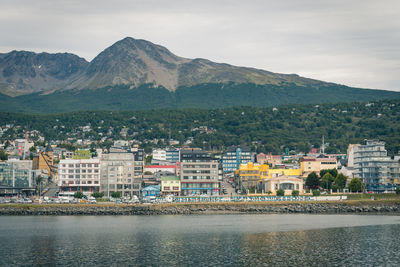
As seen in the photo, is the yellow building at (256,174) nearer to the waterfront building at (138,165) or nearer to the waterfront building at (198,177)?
the waterfront building at (198,177)

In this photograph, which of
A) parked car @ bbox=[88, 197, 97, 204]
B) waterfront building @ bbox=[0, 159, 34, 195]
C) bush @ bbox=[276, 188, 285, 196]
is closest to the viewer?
parked car @ bbox=[88, 197, 97, 204]

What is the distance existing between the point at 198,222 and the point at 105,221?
1751 centimetres

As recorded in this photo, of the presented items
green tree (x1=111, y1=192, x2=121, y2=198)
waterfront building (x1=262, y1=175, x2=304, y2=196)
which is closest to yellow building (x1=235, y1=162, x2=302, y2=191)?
waterfront building (x1=262, y1=175, x2=304, y2=196)

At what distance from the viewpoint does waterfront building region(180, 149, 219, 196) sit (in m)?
158

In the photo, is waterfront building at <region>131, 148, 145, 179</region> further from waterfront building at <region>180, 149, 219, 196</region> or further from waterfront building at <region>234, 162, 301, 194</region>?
waterfront building at <region>234, 162, 301, 194</region>

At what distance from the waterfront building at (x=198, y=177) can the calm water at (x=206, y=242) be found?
46959 millimetres

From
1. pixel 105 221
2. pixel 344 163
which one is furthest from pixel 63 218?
pixel 344 163

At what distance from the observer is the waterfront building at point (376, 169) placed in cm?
14462

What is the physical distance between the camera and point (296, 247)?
70500 mm

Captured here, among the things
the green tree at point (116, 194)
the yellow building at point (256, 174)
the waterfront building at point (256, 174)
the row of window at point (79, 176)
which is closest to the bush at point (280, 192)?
the waterfront building at point (256, 174)

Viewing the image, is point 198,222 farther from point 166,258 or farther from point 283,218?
point 166,258

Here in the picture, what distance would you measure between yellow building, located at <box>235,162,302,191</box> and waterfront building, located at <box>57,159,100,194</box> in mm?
41131

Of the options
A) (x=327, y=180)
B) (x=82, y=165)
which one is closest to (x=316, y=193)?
(x=327, y=180)

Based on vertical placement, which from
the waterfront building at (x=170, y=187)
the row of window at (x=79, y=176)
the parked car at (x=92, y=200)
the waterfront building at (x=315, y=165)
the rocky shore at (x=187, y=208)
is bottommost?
the rocky shore at (x=187, y=208)
